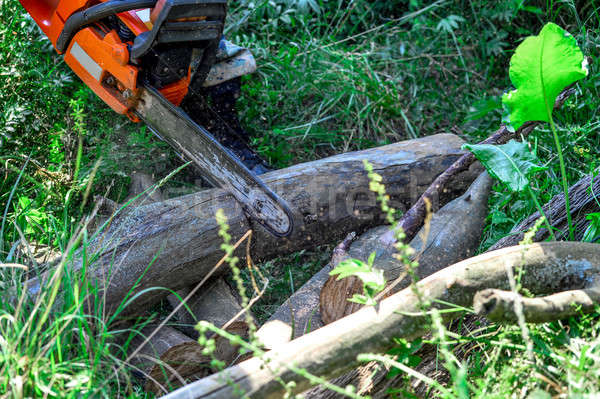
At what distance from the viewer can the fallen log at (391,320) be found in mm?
1550

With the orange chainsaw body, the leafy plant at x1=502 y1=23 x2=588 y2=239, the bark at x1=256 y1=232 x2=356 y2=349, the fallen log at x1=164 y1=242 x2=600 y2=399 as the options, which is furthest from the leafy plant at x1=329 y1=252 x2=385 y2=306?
the orange chainsaw body

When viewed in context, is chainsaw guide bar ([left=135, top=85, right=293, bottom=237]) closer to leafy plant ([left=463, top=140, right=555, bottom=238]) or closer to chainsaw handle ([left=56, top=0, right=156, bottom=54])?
chainsaw handle ([left=56, top=0, right=156, bottom=54])

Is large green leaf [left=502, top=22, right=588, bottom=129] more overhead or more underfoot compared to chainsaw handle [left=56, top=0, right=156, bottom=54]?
more underfoot

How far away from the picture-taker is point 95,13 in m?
2.67

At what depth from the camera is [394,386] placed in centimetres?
191

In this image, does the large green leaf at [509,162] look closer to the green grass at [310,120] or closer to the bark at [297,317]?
the green grass at [310,120]

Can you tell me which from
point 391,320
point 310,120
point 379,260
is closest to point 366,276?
point 391,320

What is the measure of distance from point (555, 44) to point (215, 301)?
1.87 metres

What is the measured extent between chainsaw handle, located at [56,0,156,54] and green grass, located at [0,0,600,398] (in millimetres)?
439

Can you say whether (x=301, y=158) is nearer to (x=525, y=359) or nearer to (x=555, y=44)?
(x=555, y=44)

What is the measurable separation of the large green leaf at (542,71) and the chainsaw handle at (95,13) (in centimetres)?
172

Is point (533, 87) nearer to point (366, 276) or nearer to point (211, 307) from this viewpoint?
point (366, 276)

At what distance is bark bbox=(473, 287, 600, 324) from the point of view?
58.9 inches

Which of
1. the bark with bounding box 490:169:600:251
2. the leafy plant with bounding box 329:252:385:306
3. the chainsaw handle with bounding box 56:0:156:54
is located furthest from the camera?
the chainsaw handle with bounding box 56:0:156:54
